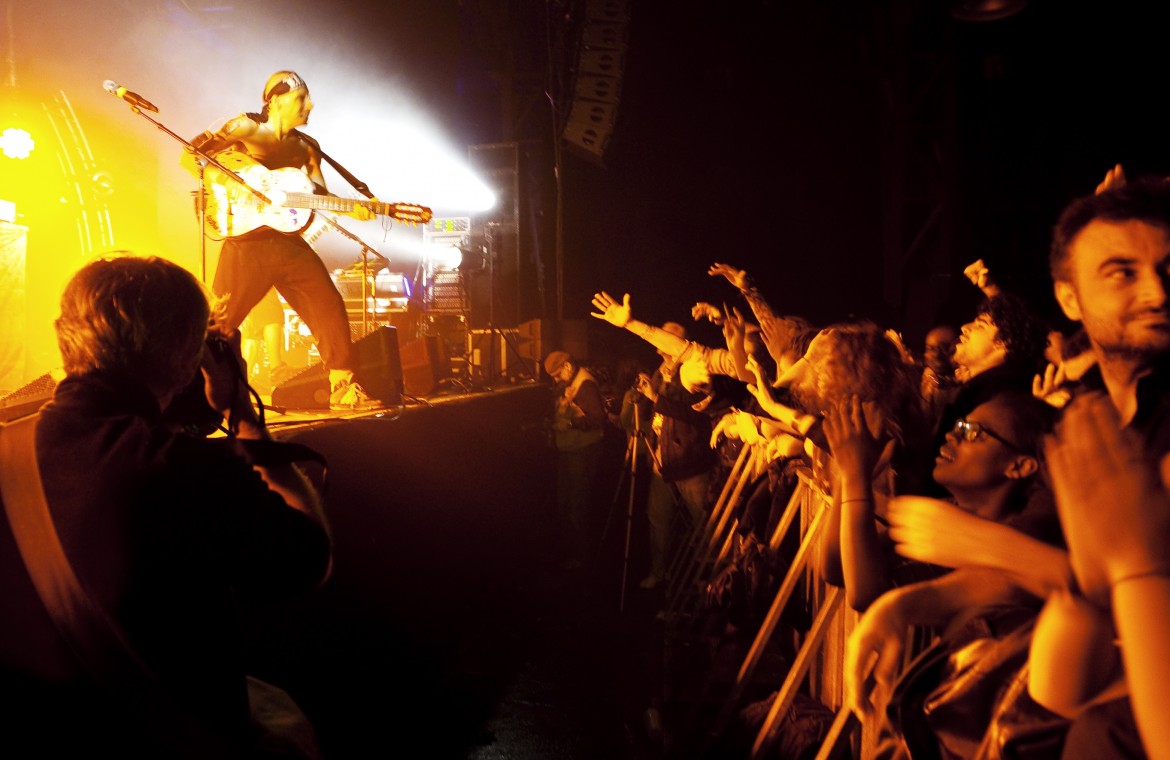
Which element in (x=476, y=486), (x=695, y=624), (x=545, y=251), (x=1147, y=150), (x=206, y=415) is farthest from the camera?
(x=545, y=251)

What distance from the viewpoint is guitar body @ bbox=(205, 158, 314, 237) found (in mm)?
4793

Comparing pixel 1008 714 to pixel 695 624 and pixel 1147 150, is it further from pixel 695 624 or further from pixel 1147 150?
pixel 1147 150

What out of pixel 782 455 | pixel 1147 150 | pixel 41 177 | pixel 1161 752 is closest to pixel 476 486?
pixel 782 455

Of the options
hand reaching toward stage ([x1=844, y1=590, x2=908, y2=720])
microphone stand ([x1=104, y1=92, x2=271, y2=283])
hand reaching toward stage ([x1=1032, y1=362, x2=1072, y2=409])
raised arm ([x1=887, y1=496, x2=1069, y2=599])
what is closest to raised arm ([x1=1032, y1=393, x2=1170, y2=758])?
raised arm ([x1=887, y1=496, x2=1069, y2=599])

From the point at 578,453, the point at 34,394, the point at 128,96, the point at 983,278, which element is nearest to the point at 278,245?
the point at 128,96

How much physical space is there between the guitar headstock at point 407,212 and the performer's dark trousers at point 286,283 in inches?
30.2

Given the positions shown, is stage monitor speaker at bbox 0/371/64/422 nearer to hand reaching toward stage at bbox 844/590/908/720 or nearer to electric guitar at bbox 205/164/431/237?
electric guitar at bbox 205/164/431/237

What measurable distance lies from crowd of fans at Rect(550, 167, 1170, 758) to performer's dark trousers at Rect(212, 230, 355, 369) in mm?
3670

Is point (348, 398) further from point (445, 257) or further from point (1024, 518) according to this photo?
point (445, 257)

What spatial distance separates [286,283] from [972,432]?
456 centimetres

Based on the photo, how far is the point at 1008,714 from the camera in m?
1.44

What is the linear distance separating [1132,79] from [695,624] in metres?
8.52

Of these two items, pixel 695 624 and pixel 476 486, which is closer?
pixel 695 624

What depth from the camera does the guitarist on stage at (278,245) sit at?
15.7 feet
